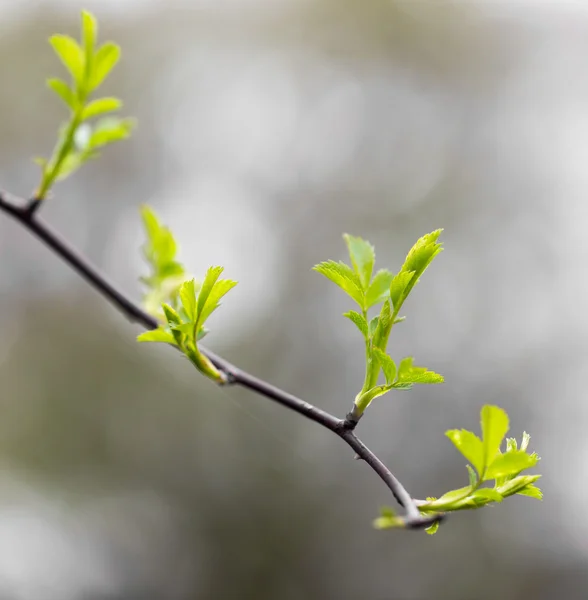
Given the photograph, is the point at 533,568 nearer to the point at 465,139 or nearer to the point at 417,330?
the point at 417,330

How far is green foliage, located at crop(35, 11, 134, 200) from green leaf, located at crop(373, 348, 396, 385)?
0.91ft

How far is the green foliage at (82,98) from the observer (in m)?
0.42

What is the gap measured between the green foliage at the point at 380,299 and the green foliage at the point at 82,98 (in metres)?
0.23

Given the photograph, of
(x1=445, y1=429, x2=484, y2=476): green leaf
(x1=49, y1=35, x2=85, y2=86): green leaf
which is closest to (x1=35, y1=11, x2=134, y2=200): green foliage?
(x1=49, y1=35, x2=85, y2=86): green leaf

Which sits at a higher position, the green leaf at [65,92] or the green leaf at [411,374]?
the green leaf at [65,92]

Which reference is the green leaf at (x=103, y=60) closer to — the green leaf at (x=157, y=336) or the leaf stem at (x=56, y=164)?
the leaf stem at (x=56, y=164)

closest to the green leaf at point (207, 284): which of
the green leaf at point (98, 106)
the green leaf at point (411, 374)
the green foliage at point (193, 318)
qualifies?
the green foliage at point (193, 318)

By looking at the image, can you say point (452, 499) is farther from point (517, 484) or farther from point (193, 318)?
point (193, 318)

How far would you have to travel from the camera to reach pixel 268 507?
2299 millimetres

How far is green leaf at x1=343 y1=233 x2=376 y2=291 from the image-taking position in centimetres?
33

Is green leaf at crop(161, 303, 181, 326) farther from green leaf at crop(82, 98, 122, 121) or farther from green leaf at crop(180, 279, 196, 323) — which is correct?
green leaf at crop(82, 98, 122, 121)

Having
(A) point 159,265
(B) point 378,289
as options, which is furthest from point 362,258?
(A) point 159,265

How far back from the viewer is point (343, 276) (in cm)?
31

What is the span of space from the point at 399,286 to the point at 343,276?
0.04 metres
